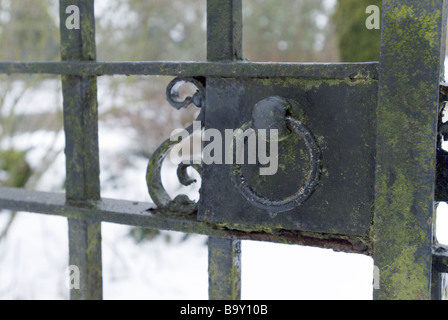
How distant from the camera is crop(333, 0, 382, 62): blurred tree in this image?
253 centimetres

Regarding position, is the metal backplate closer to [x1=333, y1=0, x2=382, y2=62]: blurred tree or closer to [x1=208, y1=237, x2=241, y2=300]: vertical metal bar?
[x1=208, y1=237, x2=241, y2=300]: vertical metal bar

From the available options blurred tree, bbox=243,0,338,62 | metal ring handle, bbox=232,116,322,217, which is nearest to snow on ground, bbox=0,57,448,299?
metal ring handle, bbox=232,116,322,217

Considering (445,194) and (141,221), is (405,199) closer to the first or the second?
(445,194)

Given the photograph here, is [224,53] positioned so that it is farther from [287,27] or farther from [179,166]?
[287,27]

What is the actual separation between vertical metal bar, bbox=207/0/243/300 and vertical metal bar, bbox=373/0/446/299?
281 millimetres

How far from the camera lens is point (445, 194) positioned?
83cm

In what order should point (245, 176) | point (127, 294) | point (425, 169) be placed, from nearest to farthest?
point (425, 169) < point (245, 176) < point (127, 294)

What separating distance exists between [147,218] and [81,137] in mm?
248

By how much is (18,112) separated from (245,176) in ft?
10.9

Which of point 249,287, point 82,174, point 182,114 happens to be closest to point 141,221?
point 82,174

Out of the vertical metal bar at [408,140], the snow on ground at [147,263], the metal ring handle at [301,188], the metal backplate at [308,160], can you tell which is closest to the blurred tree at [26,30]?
the snow on ground at [147,263]

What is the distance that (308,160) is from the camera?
0.89 meters

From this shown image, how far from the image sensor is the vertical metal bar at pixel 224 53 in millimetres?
934

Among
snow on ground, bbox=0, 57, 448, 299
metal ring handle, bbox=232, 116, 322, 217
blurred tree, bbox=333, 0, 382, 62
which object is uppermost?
blurred tree, bbox=333, 0, 382, 62
